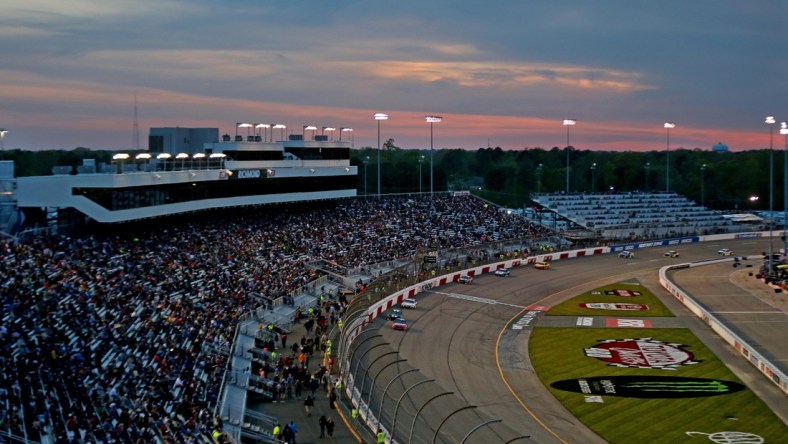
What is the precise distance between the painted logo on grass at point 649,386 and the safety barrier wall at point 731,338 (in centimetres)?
189

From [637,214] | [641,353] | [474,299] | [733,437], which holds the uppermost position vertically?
[637,214]

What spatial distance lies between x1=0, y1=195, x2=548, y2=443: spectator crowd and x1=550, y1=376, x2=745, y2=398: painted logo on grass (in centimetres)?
1350

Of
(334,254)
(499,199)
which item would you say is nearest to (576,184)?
(499,199)

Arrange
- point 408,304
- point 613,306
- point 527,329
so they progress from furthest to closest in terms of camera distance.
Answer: point 613,306 < point 408,304 < point 527,329

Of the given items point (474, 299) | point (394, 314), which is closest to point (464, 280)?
point (474, 299)

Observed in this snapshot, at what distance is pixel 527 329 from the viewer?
174ft

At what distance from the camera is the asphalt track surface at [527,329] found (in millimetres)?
36434

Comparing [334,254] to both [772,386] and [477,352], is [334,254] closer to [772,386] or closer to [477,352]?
[477,352]

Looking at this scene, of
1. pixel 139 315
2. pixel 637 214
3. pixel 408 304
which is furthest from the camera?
pixel 637 214

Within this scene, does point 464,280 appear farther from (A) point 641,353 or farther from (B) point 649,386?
(B) point 649,386

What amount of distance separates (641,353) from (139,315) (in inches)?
1088

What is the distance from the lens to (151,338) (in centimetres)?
3391

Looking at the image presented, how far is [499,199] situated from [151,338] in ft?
401

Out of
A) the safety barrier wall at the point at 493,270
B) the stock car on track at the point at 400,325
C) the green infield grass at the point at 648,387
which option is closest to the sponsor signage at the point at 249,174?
the safety barrier wall at the point at 493,270
